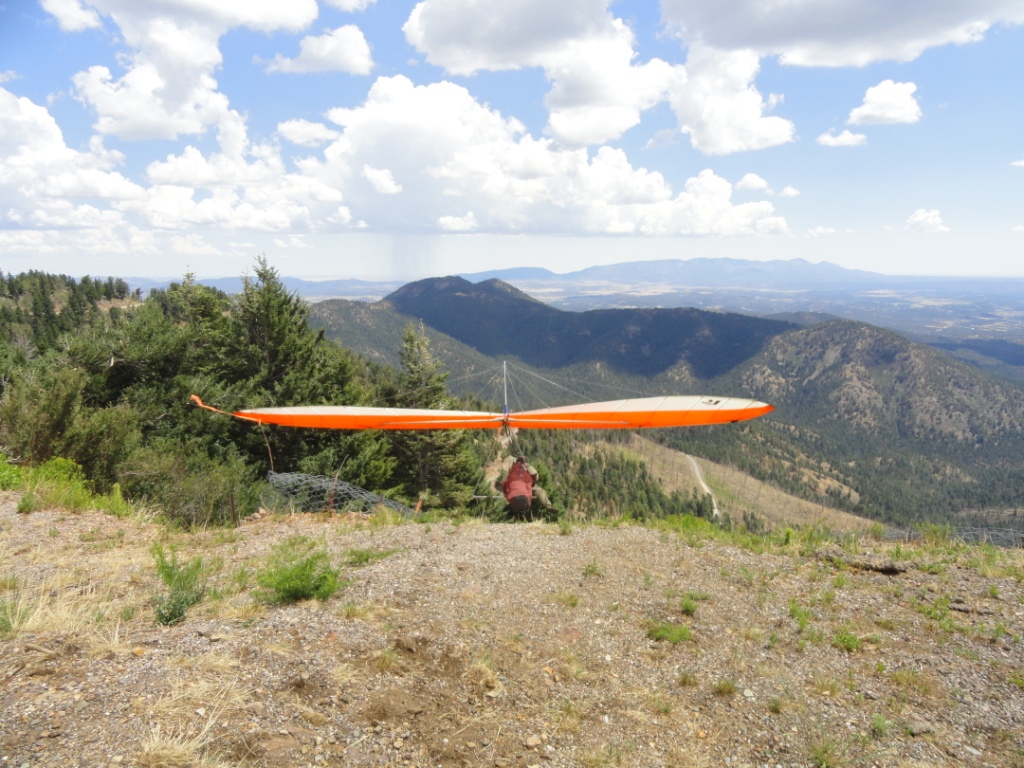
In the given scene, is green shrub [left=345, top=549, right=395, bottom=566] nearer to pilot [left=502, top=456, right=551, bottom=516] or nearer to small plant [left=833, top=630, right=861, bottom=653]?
pilot [left=502, top=456, right=551, bottom=516]

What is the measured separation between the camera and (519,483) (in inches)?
462

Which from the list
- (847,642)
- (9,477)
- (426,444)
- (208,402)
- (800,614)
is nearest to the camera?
(847,642)

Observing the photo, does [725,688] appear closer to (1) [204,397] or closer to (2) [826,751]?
(2) [826,751]

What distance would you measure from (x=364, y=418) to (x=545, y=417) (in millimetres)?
3694

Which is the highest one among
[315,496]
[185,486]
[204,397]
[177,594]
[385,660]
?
[204,397]

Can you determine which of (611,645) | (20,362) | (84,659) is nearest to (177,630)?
(84,659)

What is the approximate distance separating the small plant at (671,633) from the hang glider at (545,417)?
363 centimetres

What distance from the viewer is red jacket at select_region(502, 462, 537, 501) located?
1148 centimetres

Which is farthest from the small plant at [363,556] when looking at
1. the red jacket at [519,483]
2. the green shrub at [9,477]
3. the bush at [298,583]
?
the green shrub at [9,477]

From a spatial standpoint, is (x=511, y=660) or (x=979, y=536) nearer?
(x=511, y=660)

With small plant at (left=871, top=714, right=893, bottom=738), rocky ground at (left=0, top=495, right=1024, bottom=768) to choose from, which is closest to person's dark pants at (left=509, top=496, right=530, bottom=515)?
rocky ground at (left=0, top=495, right=1024, bottom=768)

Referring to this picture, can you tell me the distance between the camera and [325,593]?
6.66 m

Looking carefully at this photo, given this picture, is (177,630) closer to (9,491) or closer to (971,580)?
(9,491)

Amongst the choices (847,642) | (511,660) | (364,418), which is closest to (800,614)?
(847,642)
